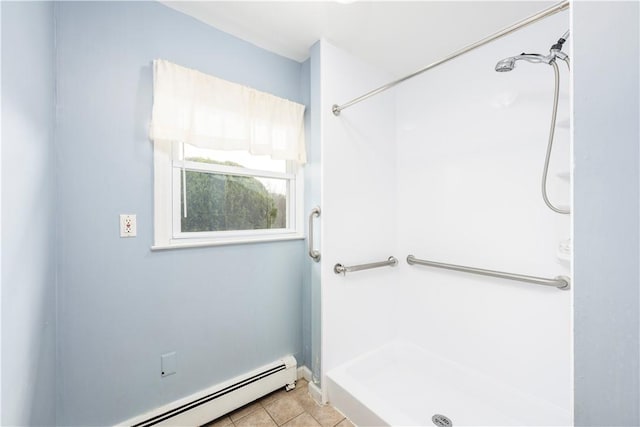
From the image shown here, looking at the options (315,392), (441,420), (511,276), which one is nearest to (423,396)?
(441,420)

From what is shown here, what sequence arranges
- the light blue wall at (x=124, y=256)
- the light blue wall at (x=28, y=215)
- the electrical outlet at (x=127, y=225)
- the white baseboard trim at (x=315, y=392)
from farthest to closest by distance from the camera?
the white baseboard trim at (x=315, y=392) → the electrical outlet at (x=127, y=225) → the light blue wall at (x=124, y=256) → the light blue wall at (x=28, y=215)

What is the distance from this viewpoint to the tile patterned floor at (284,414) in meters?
1.47

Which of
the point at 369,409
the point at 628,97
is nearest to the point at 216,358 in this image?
the point at 369,409

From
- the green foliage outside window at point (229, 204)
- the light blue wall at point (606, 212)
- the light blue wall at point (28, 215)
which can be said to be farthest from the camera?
the green foliage outside window at point (229, 204)

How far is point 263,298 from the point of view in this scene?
5.65 feet

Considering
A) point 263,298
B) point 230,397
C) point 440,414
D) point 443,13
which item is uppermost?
point 443,13

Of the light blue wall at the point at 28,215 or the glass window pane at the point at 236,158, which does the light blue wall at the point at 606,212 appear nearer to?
the light blue wall at the point at 28,215

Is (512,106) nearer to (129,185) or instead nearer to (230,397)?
(129,185)

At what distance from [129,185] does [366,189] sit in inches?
57.2

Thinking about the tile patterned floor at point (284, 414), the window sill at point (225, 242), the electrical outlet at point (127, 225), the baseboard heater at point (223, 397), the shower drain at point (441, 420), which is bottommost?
the tile patterned floor at point (284, 414)

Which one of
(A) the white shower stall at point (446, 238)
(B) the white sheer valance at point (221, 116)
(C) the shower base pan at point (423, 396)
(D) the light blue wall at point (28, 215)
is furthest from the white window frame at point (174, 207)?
(C) the shower base pan at point (423, 396)

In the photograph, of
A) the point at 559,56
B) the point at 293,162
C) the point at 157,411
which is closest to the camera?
the point at 559,56

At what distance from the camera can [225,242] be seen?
1.56 m

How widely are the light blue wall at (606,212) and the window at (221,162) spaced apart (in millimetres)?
1474
